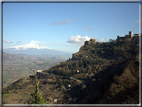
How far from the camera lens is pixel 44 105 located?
3.57 meters

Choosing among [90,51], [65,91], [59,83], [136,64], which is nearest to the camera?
[136,64]

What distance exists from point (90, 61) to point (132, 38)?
16.7m

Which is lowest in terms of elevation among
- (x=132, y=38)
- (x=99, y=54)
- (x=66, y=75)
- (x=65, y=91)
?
(x=65, y=91)

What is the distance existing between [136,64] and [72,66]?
25.4m

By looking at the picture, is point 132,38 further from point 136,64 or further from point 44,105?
point 44,105

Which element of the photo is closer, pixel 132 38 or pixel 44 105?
pixel 44 105

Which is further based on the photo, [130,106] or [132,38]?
[132,38]

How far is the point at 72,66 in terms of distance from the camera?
33344 millimetres

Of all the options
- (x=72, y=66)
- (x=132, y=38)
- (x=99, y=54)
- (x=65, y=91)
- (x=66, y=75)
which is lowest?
(x=65, y=91)

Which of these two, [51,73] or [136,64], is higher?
[136,64]

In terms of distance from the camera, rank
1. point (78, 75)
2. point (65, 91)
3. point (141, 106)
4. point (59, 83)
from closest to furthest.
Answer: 1. point (141, 106)
2. point (65, 91)
3. point (59, 83)
4. point (78, 75)

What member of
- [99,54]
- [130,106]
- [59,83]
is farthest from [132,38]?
[130,106]

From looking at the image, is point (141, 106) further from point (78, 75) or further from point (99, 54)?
point (99, 54)

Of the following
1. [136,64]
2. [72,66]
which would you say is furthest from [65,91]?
[136,64]
